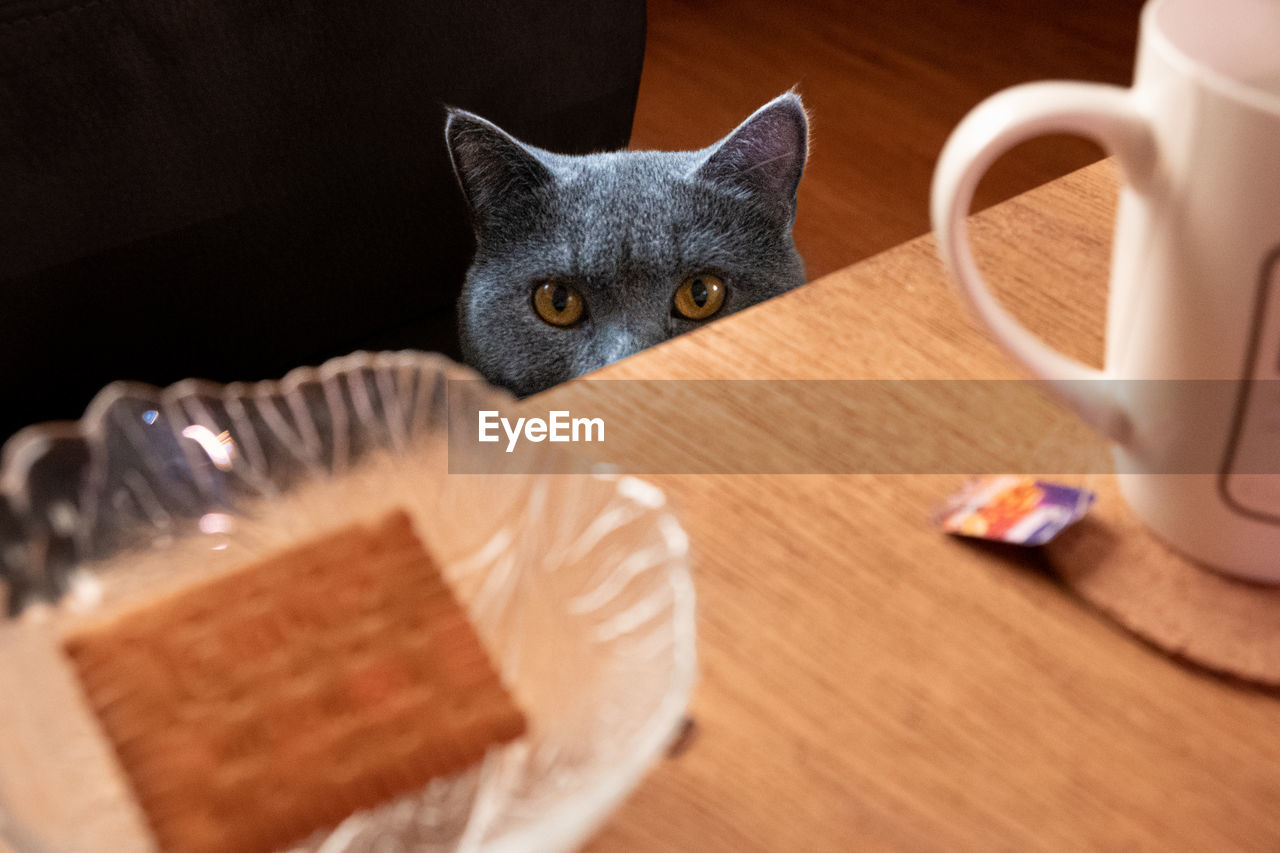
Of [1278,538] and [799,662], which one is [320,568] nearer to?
[799,662]

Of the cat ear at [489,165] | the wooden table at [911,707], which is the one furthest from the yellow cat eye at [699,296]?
the wooden table at [911,707]

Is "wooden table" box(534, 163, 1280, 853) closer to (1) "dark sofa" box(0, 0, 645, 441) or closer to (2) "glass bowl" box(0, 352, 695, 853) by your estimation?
(2) "glass bowl" box(0, 352, 695, 853)

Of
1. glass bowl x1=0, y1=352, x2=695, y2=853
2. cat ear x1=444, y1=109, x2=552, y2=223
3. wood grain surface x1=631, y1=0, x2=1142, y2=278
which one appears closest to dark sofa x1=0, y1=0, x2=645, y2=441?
cat ear x1=444, y1=109, x2=552, y2=223

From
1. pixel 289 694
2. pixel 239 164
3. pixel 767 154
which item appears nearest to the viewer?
pixel 289 694

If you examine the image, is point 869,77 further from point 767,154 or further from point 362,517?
point 362,517

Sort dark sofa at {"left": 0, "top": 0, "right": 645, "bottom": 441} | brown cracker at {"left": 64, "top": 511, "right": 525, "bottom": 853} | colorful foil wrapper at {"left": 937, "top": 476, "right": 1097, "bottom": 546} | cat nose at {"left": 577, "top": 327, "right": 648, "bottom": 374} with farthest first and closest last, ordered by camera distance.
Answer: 1. cat nose at {"left": 577, "top": 327, "right": 648, "bottom": 374}
2. dark sofa at {"left": 0, "top": 0, "right": 645, "bottom": 441}
3. colorful foil wrapper at {"left": 937, "top": 476, "right": 1097, "bottom": 546}
4. brown cracker at {"left": 64, "top": 511, "right": 525, "bottom": 853}

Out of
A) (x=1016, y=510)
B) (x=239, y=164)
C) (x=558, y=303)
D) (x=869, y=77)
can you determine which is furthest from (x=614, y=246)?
(x=869, y=77)

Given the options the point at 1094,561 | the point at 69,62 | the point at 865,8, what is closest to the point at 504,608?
the point at 1094,561
